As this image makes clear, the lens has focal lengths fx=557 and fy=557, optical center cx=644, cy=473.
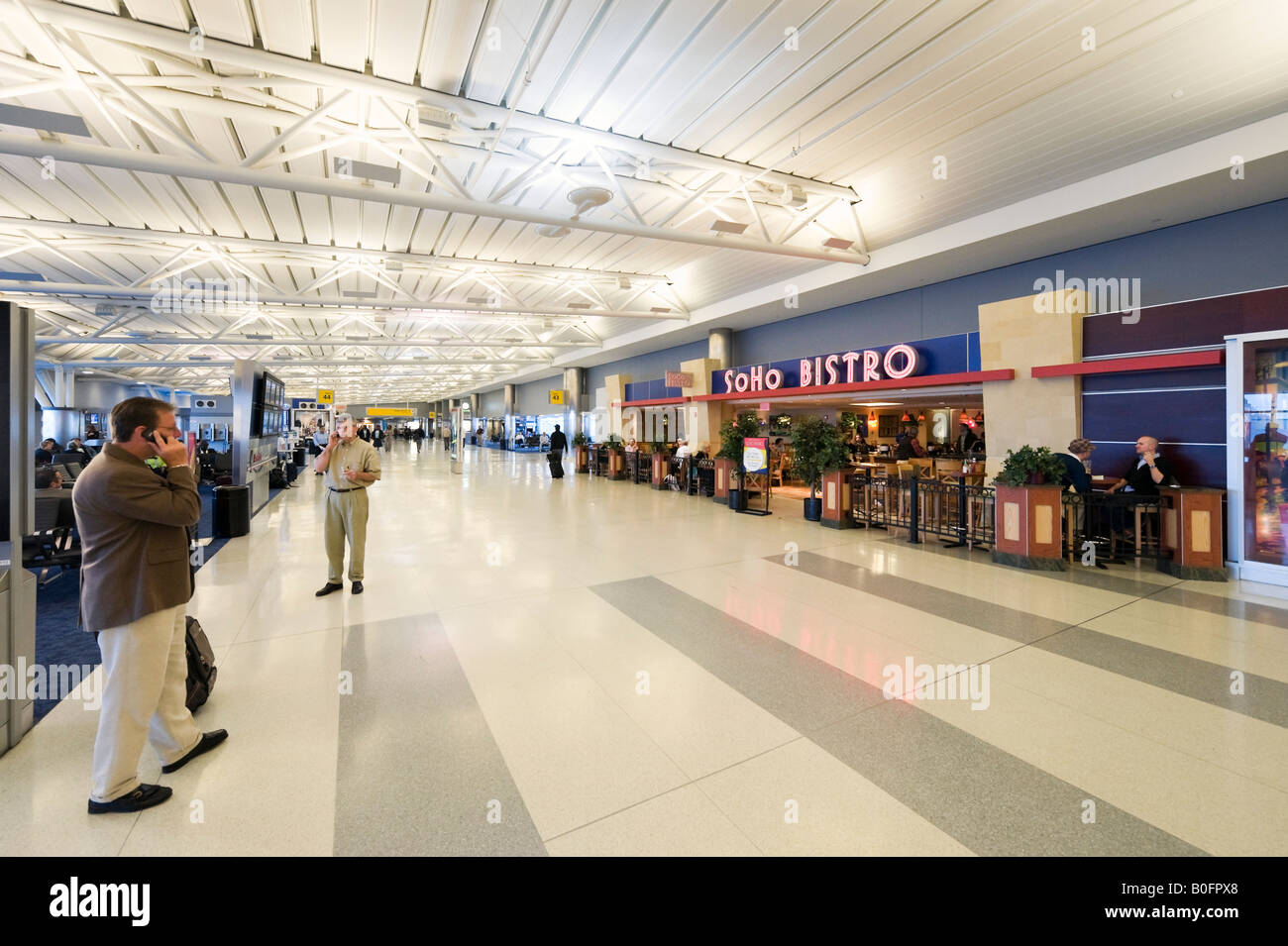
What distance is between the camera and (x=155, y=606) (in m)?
2.34

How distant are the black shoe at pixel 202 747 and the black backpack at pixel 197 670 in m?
0.39

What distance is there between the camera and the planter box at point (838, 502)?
9.24 metres

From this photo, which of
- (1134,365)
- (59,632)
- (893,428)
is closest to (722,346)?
(893,428)

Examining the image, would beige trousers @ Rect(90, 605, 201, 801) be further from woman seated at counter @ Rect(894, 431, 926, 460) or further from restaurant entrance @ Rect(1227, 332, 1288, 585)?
woman seated at counter @ Rect(894, 431, 926, 460)

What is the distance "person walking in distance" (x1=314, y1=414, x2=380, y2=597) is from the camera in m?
5.18

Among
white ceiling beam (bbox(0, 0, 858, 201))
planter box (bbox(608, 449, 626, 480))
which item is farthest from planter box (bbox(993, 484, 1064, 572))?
planter box (bbox(608, 449, 626, 480))

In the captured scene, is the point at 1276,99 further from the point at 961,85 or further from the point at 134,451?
the point at 134,451

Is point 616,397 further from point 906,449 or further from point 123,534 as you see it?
point 123,534

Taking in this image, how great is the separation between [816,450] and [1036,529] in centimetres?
358

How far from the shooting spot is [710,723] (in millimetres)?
3021

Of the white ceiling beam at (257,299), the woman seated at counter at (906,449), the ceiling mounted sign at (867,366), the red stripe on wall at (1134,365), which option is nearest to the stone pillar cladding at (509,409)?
the white ceiling beam at (257,299)

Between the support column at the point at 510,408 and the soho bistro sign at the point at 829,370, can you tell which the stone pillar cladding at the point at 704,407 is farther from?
the support column at the point at 510,408
